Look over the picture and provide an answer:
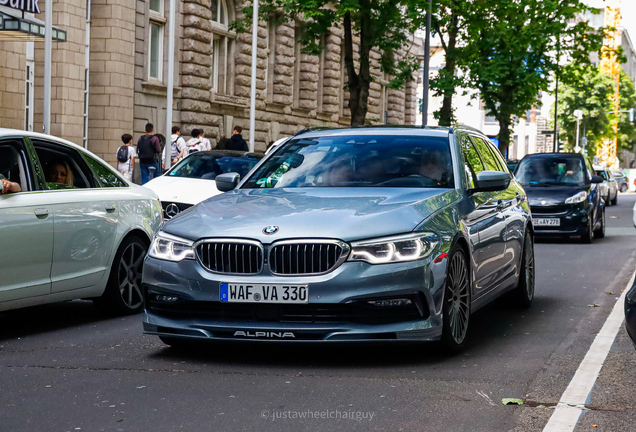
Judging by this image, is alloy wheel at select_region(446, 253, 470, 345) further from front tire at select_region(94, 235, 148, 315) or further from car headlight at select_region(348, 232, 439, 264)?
front tire at select_region(94, 235, 148, 315)

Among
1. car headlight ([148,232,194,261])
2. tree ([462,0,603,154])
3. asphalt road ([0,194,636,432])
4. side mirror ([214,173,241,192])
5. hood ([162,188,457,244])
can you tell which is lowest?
asphalt road ([0,194,636,432])

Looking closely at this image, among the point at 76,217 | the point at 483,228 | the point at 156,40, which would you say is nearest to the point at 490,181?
the point at 483,228

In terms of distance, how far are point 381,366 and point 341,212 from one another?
0.96m

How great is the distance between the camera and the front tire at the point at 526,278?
916 cm

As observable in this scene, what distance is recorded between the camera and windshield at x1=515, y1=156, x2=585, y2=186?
1919cm

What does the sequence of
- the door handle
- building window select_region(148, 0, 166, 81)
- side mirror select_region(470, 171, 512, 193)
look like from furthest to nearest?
building window select_region(148, 0, 166, 81) < the door handle < side mirror select_region(470, 171, 512, 193)

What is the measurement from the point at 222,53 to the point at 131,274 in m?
25.5

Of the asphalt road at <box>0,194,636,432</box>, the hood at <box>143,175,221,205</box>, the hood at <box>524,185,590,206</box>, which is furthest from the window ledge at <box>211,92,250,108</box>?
the asphalt road at <box>0,194,636,432</box>

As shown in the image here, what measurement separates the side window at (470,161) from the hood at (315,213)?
0.62 metres

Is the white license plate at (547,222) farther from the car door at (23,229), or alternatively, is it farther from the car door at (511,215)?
the car door at (23,229)

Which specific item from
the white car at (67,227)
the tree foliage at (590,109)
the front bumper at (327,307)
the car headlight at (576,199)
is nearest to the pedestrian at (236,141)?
the car headlight at (576,199)

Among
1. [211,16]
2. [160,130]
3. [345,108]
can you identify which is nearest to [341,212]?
[160,130]

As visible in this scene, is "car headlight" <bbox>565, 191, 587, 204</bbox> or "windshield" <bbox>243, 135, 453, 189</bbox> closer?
"windshield" <bbox>243, 135, 453, 189</bbox>

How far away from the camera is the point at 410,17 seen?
89.6 feet
